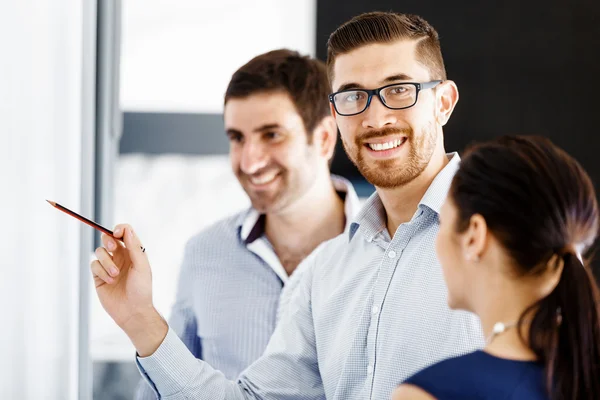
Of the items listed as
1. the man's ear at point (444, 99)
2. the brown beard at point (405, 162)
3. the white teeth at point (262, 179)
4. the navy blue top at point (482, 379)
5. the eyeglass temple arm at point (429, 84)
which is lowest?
the navy blue top at point (482, 379)

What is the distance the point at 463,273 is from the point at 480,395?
0.18 m

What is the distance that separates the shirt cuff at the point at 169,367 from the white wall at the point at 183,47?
1562mm

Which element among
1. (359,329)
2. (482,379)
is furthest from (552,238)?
(359,329)

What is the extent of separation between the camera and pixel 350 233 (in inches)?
63.3

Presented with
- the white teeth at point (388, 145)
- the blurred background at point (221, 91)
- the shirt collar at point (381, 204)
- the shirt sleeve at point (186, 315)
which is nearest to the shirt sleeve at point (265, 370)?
the shirt collar at point (381, 204)

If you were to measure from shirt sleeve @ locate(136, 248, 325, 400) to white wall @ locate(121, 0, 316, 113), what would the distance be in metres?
1.35

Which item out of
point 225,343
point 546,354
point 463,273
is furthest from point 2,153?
point 225,343

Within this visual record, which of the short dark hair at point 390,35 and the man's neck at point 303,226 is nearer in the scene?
the short dark hair at point 390,35

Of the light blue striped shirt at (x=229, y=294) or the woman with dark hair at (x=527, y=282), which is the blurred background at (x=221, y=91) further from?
the woman with dark hair at (x=527, y=282)

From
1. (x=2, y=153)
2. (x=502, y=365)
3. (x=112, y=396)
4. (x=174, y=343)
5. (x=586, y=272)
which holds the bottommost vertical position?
(x=112, y=396)

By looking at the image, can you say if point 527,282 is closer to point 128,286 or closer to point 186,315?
point 128,286

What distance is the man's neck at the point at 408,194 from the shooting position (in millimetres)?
1529

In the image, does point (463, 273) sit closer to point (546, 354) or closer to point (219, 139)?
point (546, 354)

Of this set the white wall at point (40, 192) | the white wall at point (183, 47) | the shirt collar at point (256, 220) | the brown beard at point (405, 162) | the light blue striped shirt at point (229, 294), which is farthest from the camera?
the white wall at point (183, 47)
